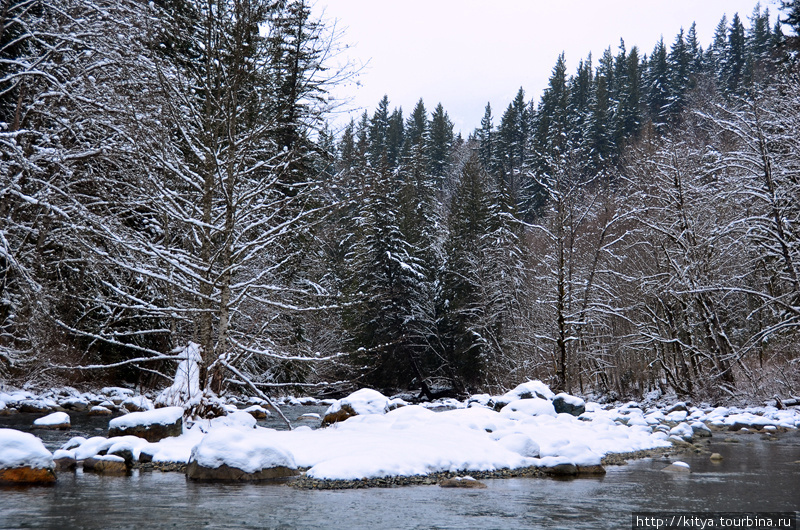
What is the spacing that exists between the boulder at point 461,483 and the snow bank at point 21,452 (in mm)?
5094

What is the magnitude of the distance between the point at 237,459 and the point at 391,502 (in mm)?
2532

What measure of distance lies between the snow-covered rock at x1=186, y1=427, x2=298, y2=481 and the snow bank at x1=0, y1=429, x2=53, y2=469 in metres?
1.79

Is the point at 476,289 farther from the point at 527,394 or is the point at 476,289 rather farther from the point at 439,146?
the point at 439,146

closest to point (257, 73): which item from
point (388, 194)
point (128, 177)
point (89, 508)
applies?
point (128, 177)

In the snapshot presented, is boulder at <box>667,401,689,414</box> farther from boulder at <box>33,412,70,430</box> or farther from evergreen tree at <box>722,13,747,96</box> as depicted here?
evergreen tree at <box>722,13,747,96</box>

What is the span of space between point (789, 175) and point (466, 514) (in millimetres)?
15151

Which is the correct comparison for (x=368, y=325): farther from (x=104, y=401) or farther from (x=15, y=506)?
(x=15, y=506)

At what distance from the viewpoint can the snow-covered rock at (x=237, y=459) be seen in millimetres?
8203

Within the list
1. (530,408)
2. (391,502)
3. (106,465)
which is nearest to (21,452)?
(106,465)

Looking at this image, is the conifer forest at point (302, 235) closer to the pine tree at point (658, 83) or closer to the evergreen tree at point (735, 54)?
the pine tree at point (658, 83)

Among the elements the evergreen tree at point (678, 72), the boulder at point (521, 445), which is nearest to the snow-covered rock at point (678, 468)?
the boulder at point (521, 445)

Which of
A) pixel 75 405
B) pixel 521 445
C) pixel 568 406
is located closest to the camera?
pixel 521 445

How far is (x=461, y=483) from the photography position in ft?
27.0

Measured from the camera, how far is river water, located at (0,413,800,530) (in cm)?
577
